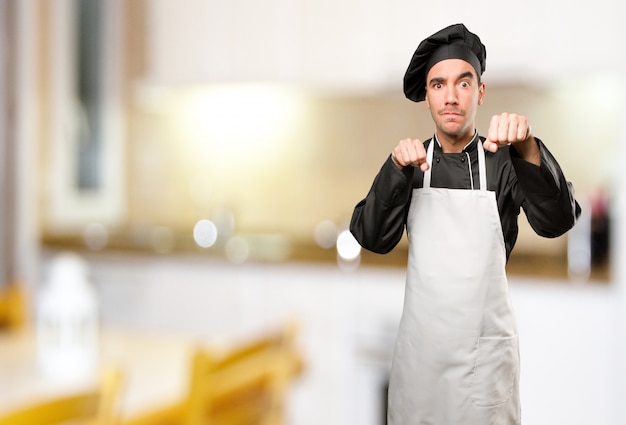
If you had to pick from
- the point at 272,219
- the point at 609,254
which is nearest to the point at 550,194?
the point at 609,254

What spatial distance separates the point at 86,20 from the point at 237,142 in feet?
2.21

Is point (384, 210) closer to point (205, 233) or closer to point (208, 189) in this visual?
point (205, 233)

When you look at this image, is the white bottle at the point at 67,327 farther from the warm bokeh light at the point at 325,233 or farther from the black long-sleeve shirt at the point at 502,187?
the warm bokeh light at the point at 325,233

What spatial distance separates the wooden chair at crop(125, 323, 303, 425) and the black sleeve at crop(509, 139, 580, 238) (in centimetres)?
85

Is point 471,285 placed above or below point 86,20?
below

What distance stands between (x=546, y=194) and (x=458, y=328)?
0.02m

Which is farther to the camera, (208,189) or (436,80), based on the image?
(208,189)

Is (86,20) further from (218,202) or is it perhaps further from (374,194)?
(374,194)

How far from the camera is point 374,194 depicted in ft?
0.39

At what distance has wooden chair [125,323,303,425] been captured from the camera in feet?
3.09

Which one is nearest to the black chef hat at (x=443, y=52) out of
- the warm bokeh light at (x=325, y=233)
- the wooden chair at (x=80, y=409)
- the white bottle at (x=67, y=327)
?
the wooden chair at (x=80, y=409)

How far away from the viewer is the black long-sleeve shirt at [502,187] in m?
0.11

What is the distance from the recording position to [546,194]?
0.38 ft

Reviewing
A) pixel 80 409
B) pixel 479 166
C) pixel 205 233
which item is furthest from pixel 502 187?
pixel 205 233
